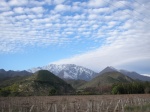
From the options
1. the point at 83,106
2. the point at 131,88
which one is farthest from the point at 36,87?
the point at 83,106

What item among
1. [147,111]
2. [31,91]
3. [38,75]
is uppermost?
[38,75]

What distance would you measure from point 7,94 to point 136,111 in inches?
2533

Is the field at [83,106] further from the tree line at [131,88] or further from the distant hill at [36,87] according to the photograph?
the distant hill at [36,87]

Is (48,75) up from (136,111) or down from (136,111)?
up

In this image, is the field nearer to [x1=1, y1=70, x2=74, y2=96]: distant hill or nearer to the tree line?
the tree line

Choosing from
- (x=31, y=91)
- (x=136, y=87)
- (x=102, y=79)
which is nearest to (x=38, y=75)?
(x=31, y=91)

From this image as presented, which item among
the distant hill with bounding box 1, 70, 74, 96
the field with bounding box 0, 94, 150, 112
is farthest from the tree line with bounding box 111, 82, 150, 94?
the field with bounding box 0, 94, 150, 112

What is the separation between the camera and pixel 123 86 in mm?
92625

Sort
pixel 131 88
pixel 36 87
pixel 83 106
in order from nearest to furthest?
pixel 83 106
pixel 131 88
pixel 36 87

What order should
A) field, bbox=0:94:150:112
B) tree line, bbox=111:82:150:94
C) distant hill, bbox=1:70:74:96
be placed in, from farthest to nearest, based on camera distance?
distant hill, bbox=1:70:74:96 → tree line, bbox=111:82:150:94 → field, bbox=0:94:150:112

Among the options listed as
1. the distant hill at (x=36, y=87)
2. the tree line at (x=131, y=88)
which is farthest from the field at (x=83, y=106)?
the distant hill at (x=36, y=87)

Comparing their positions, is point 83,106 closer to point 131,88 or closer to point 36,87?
point 131,88

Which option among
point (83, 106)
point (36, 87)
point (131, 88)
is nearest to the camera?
point (83, 106)

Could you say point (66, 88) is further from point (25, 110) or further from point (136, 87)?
point (25, 110)
